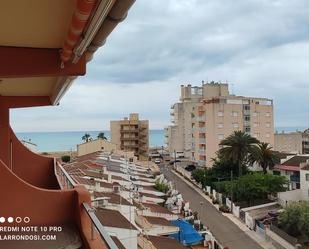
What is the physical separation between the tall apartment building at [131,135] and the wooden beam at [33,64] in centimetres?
6337

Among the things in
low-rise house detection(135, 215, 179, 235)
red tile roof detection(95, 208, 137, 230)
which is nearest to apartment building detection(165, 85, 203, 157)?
low-rise house detection(135, 215, 179, 235)

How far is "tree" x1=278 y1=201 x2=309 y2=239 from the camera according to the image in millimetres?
23938

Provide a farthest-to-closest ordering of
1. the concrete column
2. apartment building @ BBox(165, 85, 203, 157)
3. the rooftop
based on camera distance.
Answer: apartment building @ BBox(165, 85, 203, 157)
the rooftop
the concrete column

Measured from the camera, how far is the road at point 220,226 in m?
22.8

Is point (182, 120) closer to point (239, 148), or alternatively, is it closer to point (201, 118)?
point (201, 118)

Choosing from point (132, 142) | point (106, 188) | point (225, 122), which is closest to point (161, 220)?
point (106, 188)

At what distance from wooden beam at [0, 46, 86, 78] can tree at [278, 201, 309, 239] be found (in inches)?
877

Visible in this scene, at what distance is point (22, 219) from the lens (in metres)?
4.10

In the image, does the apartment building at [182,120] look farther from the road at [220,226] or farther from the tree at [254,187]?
the tree at [254,187]

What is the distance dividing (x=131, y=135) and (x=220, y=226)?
141 ft

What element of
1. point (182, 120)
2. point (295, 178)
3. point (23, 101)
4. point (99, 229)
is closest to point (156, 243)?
point (23, 101)

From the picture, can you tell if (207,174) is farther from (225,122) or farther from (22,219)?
(22,219)

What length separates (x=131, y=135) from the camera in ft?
224

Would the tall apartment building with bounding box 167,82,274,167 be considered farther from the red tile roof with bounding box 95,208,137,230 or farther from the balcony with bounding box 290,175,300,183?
the red tile roof with bounding box 95,208,137,230
